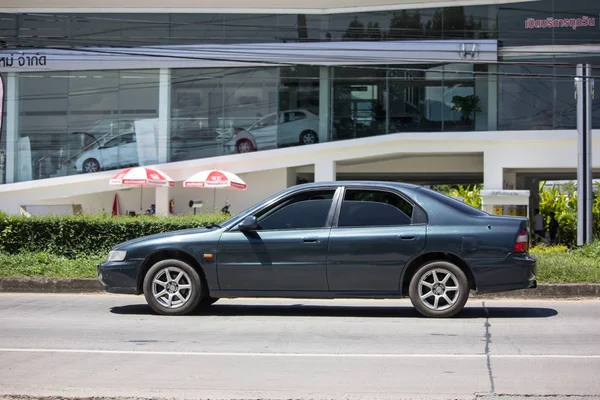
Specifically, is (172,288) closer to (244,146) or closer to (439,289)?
(439,289)

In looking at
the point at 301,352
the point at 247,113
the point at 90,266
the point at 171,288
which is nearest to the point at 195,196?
the point at 247,113

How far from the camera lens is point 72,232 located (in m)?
15.7

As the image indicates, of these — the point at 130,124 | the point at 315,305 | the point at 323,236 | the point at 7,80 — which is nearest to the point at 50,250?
the point at 315,305

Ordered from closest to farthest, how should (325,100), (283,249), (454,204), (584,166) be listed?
1. (283,249)
2. (454,204)
3. (584,166)
4. (325,100)

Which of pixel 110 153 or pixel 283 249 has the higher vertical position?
pixel 110 153

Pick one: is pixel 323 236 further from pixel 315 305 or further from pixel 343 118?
pixel 343 118

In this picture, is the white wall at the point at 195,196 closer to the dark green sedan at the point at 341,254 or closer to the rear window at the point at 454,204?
the dark green sedan at the point at 341,254

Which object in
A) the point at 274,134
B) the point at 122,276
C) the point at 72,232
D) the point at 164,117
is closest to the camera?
the point at 122,276

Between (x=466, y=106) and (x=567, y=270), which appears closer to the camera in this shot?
(x=567, y=270)

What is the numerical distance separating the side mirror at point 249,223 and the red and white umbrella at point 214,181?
50.6ft

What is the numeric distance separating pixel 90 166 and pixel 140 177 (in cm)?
351

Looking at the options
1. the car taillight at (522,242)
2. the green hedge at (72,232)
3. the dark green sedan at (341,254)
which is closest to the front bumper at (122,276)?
the dark green sedan at (341,254)

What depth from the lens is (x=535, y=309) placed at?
11172 mm

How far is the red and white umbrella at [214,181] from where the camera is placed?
25.5 metres
